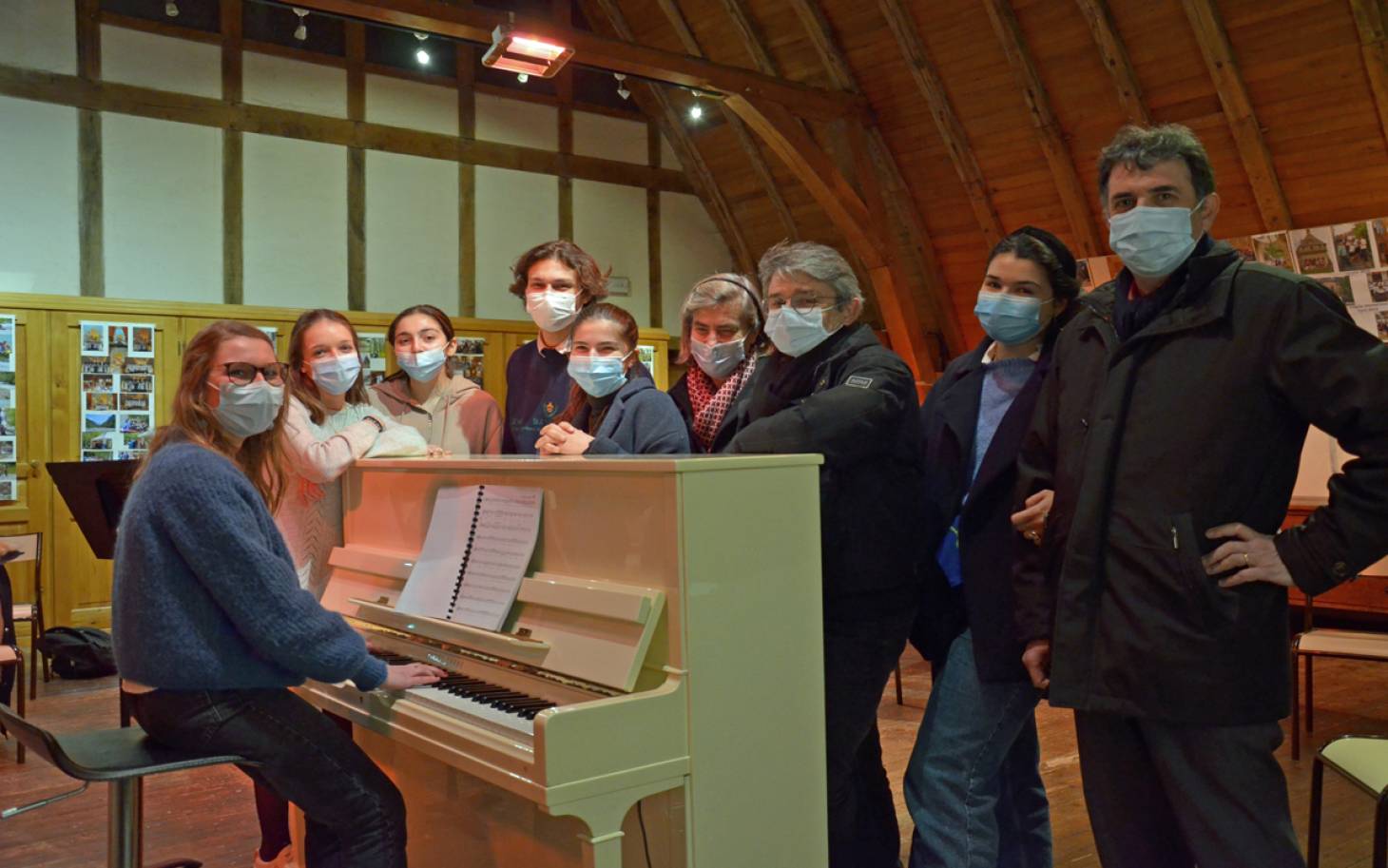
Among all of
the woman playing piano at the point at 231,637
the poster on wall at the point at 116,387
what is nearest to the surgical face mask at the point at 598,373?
the woman playing piano at the point at 231,637

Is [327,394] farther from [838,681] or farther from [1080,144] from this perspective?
[1080,144]

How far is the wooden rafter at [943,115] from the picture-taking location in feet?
Result: 25.4

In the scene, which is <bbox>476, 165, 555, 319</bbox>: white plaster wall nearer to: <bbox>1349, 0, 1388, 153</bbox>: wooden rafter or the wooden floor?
the wooden floor

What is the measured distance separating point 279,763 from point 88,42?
7.07m

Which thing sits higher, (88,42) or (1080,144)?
(88,42)

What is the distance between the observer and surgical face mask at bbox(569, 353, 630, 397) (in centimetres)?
A: 291

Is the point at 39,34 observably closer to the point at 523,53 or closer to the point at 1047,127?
the point at 523,53

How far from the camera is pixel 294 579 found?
2.12 meters

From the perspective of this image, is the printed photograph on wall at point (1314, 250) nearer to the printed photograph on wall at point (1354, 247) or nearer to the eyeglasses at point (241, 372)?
the printed photograph on wall at point (1354, 247)

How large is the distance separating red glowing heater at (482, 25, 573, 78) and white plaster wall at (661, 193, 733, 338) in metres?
3.39

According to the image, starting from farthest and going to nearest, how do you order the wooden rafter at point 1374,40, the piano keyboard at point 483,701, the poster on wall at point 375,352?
the poster on wall at point 375,352
the wooden rafter at point 1374,40
the piano keyboard at point 483,701

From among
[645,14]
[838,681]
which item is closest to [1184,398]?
[838,681]

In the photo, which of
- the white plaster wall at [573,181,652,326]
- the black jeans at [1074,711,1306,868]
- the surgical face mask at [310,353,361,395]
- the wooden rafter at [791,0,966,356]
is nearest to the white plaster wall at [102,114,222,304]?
the white plaster wall at [573,181,652,326]

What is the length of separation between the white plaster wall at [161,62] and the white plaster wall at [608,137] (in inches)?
117
